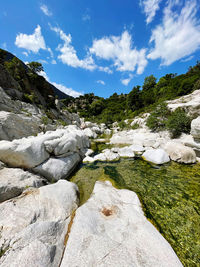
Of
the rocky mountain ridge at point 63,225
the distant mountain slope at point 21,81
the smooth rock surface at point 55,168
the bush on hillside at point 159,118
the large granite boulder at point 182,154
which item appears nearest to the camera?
the rocky mountain ridge at point 63,225

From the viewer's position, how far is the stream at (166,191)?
2689mm

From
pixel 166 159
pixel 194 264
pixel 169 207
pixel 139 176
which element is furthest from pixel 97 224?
pixel 166 159

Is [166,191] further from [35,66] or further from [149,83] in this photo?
[149,83]

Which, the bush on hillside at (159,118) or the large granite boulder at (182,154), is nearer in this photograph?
the large granite boulder at (182,154)

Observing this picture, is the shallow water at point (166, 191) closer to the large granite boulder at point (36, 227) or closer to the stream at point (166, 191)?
the stream at point (166, 191)

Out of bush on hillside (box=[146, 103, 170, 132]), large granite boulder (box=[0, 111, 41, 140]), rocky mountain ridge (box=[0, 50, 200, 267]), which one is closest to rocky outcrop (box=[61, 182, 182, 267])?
rocky mountain ridge (box=[0, 50, 200, 267])

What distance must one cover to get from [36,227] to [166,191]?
5389 mm

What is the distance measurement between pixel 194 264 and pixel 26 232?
4187mm

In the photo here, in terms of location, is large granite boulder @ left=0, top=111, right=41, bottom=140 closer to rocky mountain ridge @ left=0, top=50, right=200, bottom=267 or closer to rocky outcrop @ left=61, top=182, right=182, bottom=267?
rocky mountain ridge @ left=0, top=50, right=200, bottom=267

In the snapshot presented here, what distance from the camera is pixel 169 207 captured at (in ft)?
12.0

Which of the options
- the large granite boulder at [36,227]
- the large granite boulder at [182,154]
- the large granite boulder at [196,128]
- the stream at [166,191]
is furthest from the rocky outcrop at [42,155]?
the large granite boulder at [196,128]

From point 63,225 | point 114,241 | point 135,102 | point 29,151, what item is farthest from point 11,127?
point 135,102

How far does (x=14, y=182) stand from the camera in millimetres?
3641

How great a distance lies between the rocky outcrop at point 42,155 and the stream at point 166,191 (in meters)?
1.13
